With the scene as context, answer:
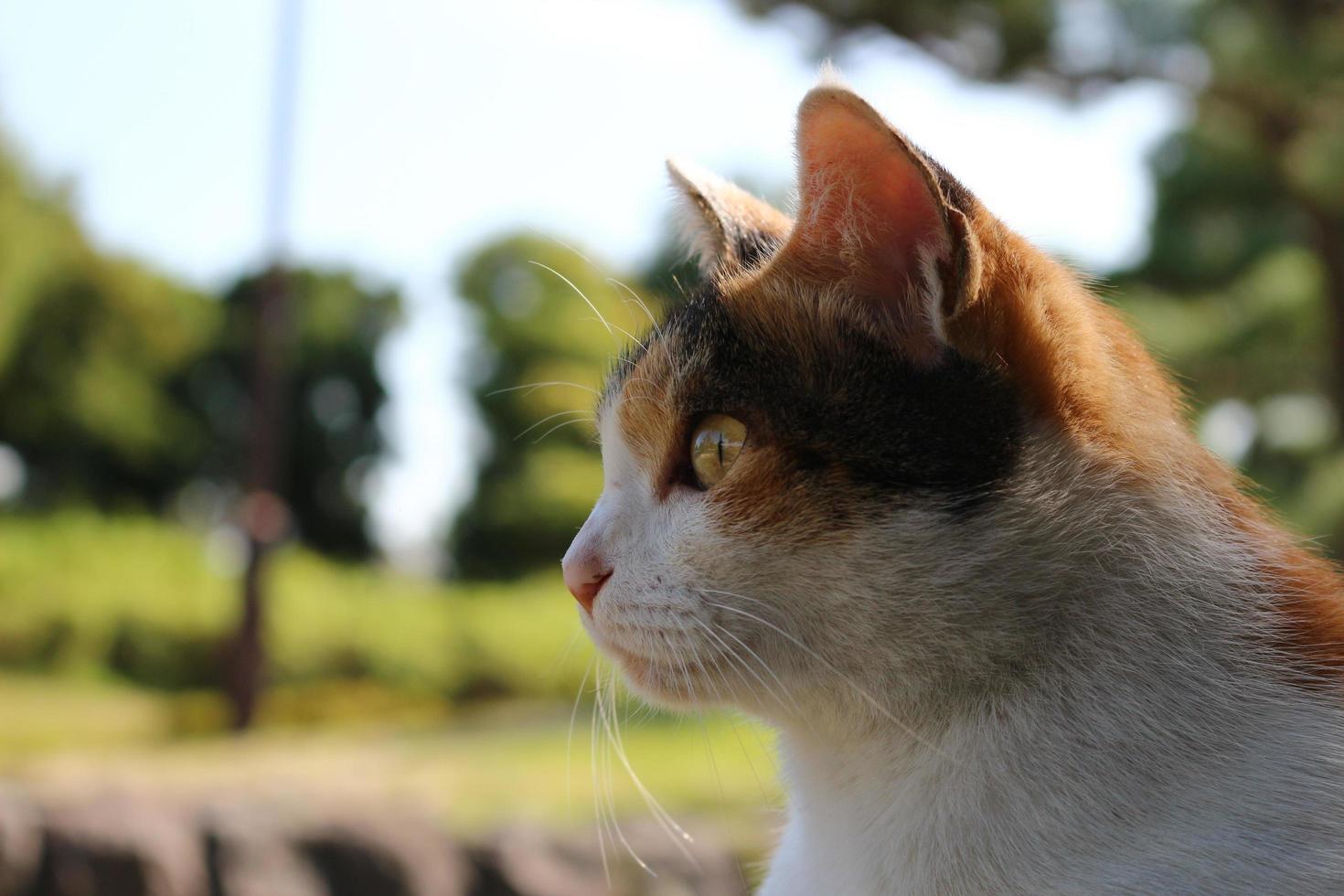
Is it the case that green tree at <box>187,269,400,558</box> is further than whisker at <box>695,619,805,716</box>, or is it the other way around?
green tree at <box>187,269,400,558</box>

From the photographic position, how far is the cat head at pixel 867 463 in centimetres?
94

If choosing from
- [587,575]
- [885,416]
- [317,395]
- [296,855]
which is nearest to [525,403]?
[317,395]

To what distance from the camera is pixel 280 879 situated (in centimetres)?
271

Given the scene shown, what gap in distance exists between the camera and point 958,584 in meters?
0.95

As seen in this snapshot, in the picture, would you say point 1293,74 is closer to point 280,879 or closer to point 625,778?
point 625,778

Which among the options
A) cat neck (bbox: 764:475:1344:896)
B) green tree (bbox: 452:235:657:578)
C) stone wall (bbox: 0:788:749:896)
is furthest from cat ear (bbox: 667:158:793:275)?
green tree (bbox: 452:235:657:578)

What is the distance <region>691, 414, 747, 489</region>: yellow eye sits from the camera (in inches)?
39.4

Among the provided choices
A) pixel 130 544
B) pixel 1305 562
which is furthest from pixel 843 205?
pixel 130 544

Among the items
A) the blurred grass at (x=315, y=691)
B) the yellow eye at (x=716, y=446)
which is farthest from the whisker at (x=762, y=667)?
the blurred grass at (x=315, y=691)

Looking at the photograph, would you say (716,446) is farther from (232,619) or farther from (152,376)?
(152,376)

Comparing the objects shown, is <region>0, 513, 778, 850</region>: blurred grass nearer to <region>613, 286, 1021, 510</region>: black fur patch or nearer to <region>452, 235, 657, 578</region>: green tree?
<region>452, 235, 657, 578</region>: green tree

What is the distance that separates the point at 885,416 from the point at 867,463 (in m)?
0.04

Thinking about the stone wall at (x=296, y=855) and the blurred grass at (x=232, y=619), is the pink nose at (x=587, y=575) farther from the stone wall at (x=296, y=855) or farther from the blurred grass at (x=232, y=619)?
the blurred grass at (x=232, y=619)

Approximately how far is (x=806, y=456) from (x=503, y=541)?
168 inches
